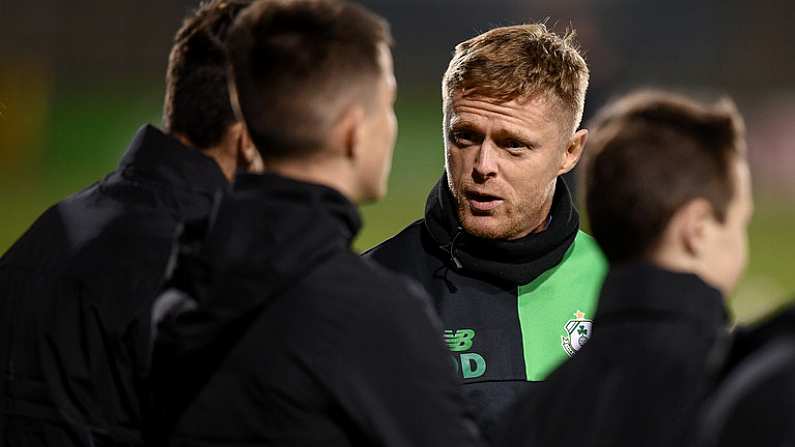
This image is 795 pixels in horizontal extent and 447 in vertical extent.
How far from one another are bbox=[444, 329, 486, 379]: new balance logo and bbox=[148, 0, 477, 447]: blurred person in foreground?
892mm

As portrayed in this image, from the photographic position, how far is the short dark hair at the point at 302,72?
196 centimetres

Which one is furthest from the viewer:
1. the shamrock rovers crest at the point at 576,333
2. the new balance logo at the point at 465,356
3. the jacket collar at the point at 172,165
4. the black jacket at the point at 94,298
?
the shamrock rovers crest at the point at 576,333

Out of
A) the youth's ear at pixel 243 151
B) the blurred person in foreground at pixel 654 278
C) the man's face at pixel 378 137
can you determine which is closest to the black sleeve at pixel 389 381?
the blurred person in foreground at pixel 654 278

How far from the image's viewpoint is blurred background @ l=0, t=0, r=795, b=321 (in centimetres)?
1273

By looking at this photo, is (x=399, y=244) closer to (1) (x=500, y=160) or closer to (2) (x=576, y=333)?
(1) (x=500, y=160)

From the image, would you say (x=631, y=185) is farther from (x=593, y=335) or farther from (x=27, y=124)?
(x=27, y=124)

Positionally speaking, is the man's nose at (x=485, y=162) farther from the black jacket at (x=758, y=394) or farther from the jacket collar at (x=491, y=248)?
the black jacket at (x=758, y=394)

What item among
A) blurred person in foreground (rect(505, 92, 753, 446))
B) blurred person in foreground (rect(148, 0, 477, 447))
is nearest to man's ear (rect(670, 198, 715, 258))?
blurred person in foreground (rect(505, 92, 753, 446))

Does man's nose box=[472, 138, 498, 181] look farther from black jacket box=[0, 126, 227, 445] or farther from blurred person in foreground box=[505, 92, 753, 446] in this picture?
blurred person in foreground box=[505, 92, 753, 446]

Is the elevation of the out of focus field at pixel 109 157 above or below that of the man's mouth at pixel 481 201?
below

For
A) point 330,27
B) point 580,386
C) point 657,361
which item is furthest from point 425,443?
point 330,27

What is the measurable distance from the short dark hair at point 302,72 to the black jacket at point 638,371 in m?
0.53

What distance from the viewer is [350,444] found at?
6.17 ft

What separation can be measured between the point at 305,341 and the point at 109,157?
483 inches
